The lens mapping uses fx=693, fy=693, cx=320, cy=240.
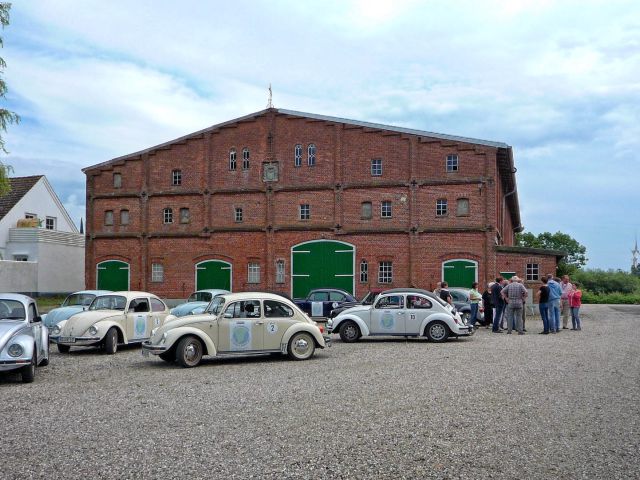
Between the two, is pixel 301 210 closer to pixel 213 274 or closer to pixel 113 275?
pixel 213 274

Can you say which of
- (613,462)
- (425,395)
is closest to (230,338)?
(425,395)

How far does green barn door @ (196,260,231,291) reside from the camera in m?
38.8

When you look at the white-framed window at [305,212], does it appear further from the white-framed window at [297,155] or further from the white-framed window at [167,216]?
the white-framed window at [167,216]

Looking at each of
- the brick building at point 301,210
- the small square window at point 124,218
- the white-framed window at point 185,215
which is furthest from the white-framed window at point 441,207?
the small square window at point 124,218

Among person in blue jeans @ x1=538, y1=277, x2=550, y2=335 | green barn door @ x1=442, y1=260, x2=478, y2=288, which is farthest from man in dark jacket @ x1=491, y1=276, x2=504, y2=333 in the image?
green barn door @ x1=442, y1=260, x2=478, y2=288

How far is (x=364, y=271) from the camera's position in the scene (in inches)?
1438

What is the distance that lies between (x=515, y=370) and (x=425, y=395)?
134 inches

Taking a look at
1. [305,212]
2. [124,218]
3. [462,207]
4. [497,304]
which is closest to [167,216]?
[124,218]

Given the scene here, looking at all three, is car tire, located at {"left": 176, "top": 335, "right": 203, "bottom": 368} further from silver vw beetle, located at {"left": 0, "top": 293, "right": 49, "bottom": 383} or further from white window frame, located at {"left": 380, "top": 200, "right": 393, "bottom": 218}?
white window frame, located at {"left": 380, "top": 200, "right": 393, "bottom": 218}

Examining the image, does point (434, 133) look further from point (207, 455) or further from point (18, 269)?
point (207, 455)

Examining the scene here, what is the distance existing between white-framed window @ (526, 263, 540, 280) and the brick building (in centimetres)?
11

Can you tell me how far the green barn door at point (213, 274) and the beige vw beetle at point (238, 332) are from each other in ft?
79.4

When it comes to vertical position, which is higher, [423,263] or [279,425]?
[423,263]

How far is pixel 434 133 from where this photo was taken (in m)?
35.6
